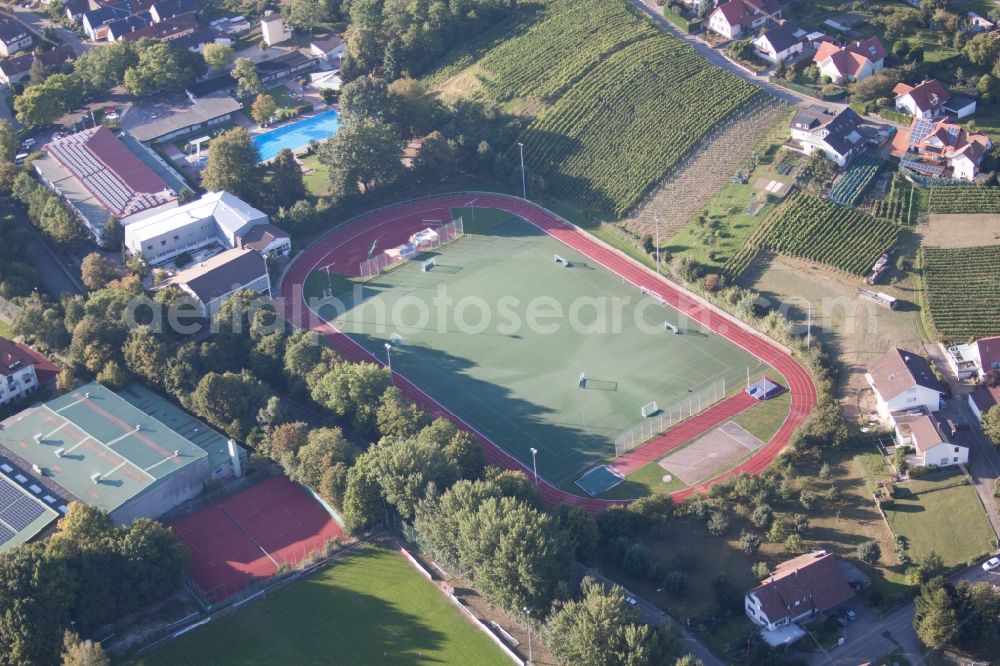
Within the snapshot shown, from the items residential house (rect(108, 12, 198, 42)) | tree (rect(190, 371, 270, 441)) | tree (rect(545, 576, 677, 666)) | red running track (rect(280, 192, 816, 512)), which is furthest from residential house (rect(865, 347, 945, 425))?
residential house (rect(108, 12, 198, 42))

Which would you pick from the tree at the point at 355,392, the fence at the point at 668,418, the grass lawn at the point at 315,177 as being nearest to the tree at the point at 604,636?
the fence at the point at 668,418

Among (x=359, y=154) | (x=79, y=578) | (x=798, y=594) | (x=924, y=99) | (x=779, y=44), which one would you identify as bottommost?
(x=79, y=578)

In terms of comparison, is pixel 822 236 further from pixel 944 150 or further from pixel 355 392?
pixel 355 392

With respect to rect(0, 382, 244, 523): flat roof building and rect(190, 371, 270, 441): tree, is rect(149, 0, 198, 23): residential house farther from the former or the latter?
rect(190, 371, 270, 441): tree

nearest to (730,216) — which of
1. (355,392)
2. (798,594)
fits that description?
(355,392)

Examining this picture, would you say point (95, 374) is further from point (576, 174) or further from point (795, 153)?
point (795, 153)
